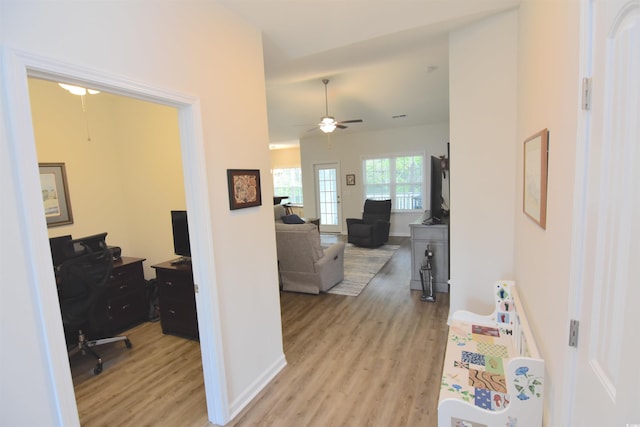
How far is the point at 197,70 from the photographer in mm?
1854

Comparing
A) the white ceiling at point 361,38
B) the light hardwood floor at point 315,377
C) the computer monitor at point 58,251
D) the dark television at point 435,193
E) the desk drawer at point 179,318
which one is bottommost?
the light hardwood floor at point 315,377

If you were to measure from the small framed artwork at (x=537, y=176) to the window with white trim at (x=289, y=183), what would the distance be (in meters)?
9.92

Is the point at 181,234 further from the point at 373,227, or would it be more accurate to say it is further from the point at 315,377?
the point at 373,227

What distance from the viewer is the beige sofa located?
159 inches

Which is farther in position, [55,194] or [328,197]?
[328,197]

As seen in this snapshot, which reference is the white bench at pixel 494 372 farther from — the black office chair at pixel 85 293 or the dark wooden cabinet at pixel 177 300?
the black office chair at pixel 85 293

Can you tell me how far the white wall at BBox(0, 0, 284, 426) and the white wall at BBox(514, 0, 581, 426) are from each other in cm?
181

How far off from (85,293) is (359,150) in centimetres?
684

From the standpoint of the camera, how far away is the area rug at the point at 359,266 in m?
4.39

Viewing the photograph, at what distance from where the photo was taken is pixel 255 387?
2309 millimetres

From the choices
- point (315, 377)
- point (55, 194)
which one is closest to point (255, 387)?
point (315, 377)

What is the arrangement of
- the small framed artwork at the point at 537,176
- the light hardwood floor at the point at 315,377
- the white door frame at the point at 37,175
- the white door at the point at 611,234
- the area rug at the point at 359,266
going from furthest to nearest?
1. the area rug at the point at 359,266
2. the light hardwood floor at the point at 315,377
3. the small framed artwork at the point at 537,176
4. the white door frame at the point at 37,175
5. the white door at the point at 611,234

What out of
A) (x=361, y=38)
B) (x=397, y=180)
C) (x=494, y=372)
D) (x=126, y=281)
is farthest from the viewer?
(x=397, y=180)

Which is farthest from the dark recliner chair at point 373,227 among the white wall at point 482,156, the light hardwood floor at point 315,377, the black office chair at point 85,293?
the black office chair at point 85,293
